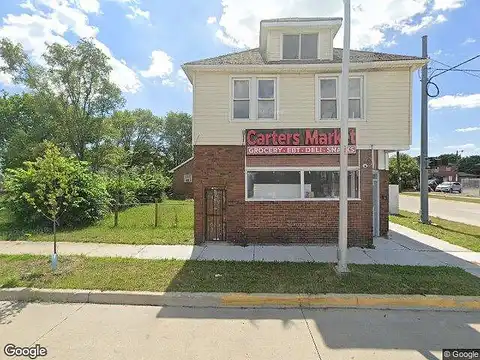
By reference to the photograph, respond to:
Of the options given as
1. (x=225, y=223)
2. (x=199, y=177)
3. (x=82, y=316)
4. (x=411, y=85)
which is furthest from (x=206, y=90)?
(x=82, y=316)

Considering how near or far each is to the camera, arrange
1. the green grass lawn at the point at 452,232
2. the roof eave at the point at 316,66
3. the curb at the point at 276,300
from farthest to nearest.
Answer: the green grass lawn at the point at 452,232 → the roof eave at the point at 316,66 → the curb at the point at 276,300

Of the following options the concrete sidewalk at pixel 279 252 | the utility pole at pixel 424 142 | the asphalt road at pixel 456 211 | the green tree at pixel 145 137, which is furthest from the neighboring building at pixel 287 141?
the green tree at pixel 145 137

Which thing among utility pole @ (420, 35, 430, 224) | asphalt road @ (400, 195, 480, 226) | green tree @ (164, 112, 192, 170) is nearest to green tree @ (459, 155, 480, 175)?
green tree @ (164, 112, 192, 170)

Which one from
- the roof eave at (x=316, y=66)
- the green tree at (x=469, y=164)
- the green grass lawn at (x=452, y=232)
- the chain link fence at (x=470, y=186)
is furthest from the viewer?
the green tree at (x=469, y=164)

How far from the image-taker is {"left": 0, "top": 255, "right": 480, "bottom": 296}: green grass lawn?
5910mm

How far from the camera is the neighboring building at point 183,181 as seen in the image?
33438 millimetres

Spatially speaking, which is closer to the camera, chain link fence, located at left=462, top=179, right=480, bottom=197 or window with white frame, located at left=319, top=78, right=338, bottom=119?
window with white frame, located at left=319, top=78, right=338, bottom=119

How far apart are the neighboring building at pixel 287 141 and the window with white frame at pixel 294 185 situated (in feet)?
0.10

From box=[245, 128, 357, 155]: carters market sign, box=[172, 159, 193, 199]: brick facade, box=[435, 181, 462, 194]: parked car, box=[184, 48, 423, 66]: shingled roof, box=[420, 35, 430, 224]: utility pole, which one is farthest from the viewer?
box=[435, 181, 462, 194]: parked car

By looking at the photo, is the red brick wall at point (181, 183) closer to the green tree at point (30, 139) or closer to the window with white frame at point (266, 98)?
the green tree at point (30, 139)

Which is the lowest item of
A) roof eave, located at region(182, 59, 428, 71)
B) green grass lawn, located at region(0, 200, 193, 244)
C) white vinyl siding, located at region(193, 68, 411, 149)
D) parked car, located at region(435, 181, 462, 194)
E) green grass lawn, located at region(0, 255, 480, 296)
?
green grass lawn, located at region(0, 255, 480, 296)

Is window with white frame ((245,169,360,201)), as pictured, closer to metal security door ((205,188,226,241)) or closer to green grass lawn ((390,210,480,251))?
metal security door ((205,188,226,241))

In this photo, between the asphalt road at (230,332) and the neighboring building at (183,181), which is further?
the neighboring building at (183,181)

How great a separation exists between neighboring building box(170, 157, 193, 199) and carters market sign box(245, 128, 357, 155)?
79.1 ft
